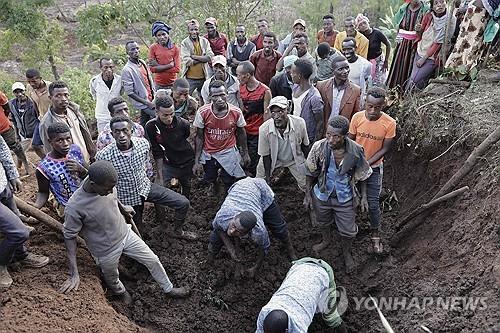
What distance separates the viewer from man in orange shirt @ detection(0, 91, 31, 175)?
599 cm

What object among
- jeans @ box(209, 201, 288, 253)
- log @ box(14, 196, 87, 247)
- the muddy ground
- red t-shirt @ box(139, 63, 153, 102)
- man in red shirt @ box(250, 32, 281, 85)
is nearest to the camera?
the muddy ground

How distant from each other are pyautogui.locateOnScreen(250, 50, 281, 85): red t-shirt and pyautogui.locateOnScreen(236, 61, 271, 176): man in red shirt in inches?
39.2

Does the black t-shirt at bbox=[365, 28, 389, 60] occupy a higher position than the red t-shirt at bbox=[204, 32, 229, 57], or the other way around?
the black t-shirt at bbox=[365, 28, 389, 60]

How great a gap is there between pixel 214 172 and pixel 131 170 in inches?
58.4

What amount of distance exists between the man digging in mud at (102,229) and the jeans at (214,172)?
1.48 m

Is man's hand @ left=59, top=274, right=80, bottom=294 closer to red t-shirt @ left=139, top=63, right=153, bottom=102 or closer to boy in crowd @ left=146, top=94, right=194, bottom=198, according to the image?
boy in crowd @ left=146, top=94, right=194, bottom=198

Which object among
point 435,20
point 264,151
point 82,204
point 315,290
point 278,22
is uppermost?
point 435,20

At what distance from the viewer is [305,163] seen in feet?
17.4

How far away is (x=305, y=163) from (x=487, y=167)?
6.44 ft

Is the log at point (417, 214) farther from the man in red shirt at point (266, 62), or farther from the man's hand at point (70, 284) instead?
the man's hand at point (70, 284)

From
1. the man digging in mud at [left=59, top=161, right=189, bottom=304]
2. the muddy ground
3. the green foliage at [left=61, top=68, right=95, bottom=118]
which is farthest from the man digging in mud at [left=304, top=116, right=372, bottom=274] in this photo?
the green foliage at [left=61, top=68, right=95, bottom=118]

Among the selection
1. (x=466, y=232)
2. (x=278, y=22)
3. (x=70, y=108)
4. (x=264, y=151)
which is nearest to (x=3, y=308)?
(x=70, y=108)

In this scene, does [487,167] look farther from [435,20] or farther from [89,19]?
[89,19]

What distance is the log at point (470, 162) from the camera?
4.73 m
